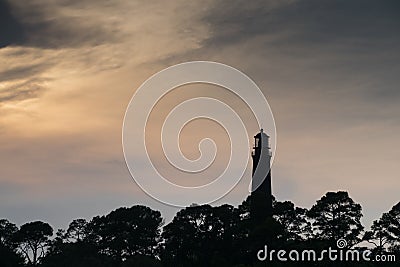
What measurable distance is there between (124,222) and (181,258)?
23413 mm

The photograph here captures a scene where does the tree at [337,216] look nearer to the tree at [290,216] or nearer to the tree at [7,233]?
the tree at [290,216]

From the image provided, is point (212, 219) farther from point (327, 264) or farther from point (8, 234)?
point (8, 234)

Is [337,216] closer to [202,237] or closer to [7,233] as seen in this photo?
[202,237]

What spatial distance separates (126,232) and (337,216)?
39.3m

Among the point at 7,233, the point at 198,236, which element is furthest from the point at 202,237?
the point at 7,233

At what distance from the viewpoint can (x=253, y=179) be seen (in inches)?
3812

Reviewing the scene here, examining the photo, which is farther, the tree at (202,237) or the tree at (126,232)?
the tree at (126,232)

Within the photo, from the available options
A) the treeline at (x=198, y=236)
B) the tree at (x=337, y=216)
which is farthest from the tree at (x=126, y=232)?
the tree at (x=337, y=216)

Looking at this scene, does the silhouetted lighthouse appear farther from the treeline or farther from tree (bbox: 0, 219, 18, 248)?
tree (bbox: 0, 219, 18, 248)

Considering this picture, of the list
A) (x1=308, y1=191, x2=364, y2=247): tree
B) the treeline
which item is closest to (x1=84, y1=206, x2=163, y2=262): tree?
the treeline

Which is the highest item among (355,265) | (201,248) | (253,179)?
(253,179)

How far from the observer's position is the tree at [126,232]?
114500mm

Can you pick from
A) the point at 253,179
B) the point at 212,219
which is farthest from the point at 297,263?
the point at 212,219

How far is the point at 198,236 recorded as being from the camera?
10250 cm
